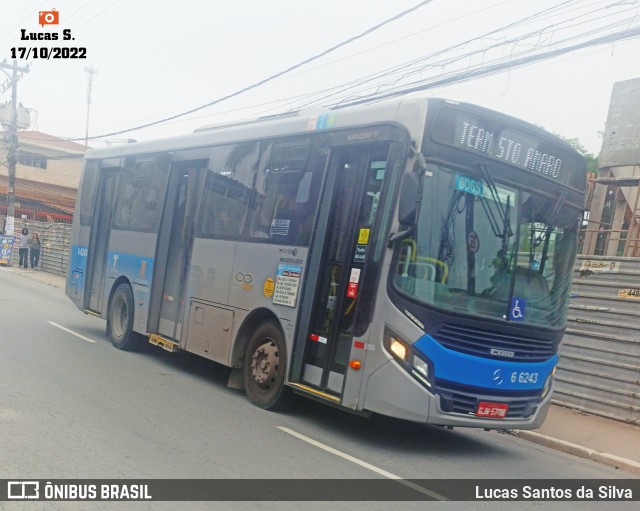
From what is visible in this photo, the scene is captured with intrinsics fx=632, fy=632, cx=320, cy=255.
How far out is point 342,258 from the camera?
22.2 feet

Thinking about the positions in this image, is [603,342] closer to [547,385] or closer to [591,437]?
[591,437]

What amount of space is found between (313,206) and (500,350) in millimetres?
2566

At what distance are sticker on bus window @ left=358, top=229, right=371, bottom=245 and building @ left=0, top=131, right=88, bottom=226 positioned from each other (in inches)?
1639

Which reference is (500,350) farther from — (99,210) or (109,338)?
(99,210)

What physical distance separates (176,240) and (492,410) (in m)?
5.50

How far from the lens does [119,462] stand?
5254mm

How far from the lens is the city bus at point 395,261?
6.12m

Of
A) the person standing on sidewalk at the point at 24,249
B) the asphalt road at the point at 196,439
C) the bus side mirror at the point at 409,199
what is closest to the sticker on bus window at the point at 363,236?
the bus side mirror at the point at 409,199

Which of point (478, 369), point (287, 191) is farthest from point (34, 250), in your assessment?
point (478, 369)

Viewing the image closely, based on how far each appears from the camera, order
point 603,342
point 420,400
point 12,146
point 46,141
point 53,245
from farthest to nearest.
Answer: point 46,141 < point 12,146 < point 53,245 < point 603,342 < point 420,400

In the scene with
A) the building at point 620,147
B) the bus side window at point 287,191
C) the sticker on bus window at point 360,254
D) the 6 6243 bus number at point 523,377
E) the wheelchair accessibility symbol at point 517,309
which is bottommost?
the 6 6243 bus number at point 523,377

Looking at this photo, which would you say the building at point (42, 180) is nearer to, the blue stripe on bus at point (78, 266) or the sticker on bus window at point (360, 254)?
the blue stripe on bus at point (78, 266)

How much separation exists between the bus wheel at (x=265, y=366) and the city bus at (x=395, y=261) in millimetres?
25

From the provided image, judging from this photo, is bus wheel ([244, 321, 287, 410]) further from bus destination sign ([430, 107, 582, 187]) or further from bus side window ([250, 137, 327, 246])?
bus destination sign ([430, 107, 582, 187])
